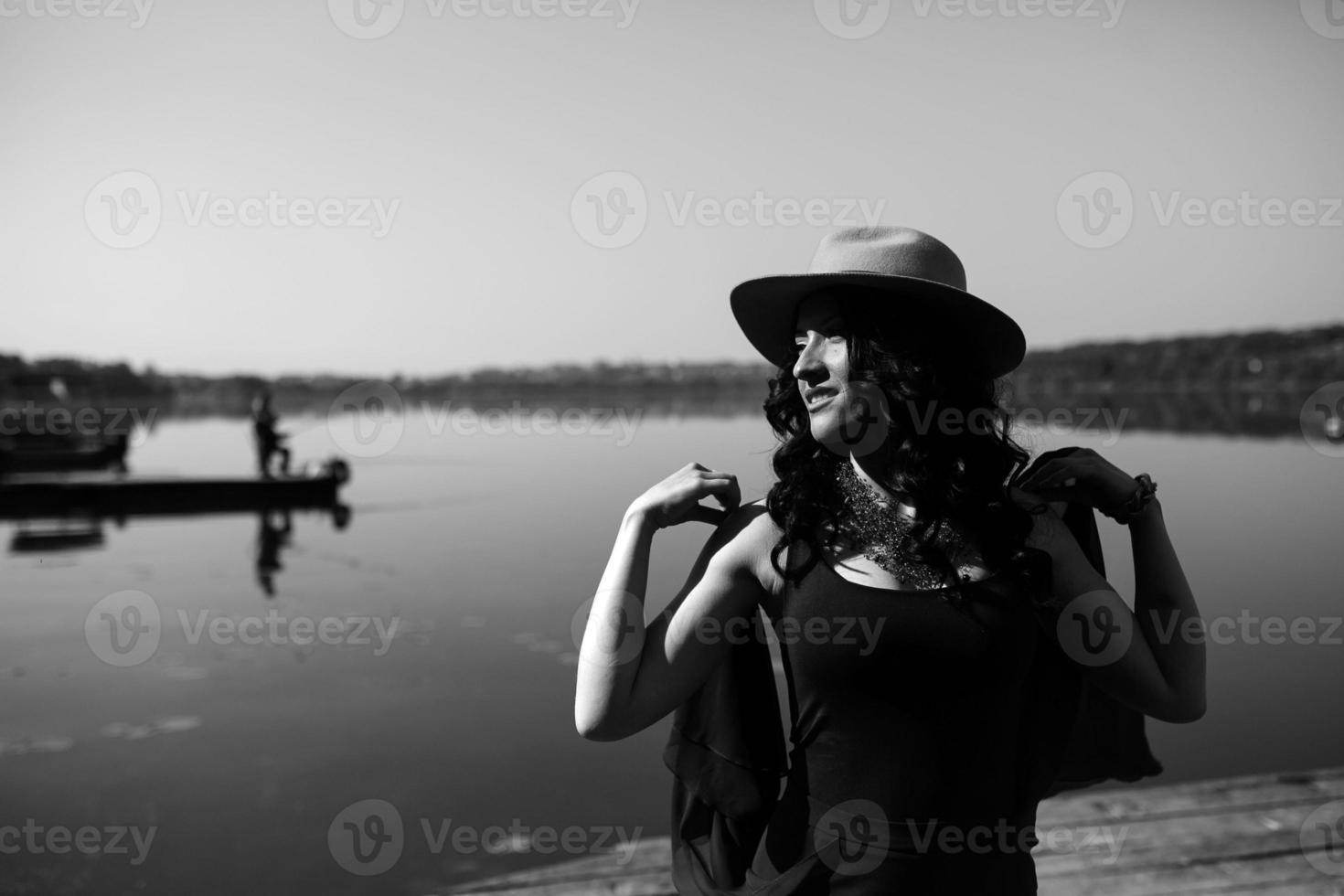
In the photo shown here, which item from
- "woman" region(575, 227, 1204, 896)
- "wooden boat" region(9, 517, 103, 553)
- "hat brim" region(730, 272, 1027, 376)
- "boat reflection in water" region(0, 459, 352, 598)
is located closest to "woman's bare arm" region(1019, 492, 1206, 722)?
"woman" region(575, 227, 1204, 896)

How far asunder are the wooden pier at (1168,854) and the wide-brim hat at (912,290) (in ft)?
6.32

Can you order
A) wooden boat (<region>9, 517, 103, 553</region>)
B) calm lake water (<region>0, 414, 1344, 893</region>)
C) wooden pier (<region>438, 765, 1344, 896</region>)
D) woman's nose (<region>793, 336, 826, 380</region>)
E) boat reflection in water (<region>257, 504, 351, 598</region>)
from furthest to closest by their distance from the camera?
1. wooden boat (<region>9, 517, 103, 553</region>)
2. boat reflection in water (<region>257, 504, 351, 598</region>)
3. calm lake water (<region>0, 414, 1344, 893</region>)
4. wooden pier (<region>438, 765, 1344, 896</region>)
5. woman's nose (<region>793, 336, 826, 380</region>)

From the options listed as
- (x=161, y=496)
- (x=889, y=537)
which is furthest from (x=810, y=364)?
(x=161, y=496)

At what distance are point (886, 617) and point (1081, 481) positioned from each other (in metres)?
0.42

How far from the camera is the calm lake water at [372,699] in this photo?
18.4ft

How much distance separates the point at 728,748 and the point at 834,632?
320 mm

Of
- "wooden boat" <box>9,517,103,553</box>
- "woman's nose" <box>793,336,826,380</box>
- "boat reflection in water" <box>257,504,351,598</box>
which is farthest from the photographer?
"wooden boat" <box>9,517,103,553</box>

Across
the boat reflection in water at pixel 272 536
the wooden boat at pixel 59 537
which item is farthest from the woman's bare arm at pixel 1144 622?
the wooden boat at pixel 59 537

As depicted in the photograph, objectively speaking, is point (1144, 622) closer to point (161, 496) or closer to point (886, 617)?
point (886, 617)

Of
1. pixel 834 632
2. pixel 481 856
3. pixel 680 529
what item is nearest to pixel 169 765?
pixel 481 856

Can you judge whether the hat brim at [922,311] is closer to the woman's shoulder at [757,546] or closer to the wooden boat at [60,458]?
the woman's shoulder at [757,546]

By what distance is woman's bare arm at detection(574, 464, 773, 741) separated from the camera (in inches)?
56.2

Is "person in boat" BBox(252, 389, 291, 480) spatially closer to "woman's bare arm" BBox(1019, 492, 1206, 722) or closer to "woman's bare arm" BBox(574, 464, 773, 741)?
"woman's bare arm" BBox(574, 464, 773, 741)

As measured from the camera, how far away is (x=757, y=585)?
1.50 meters
